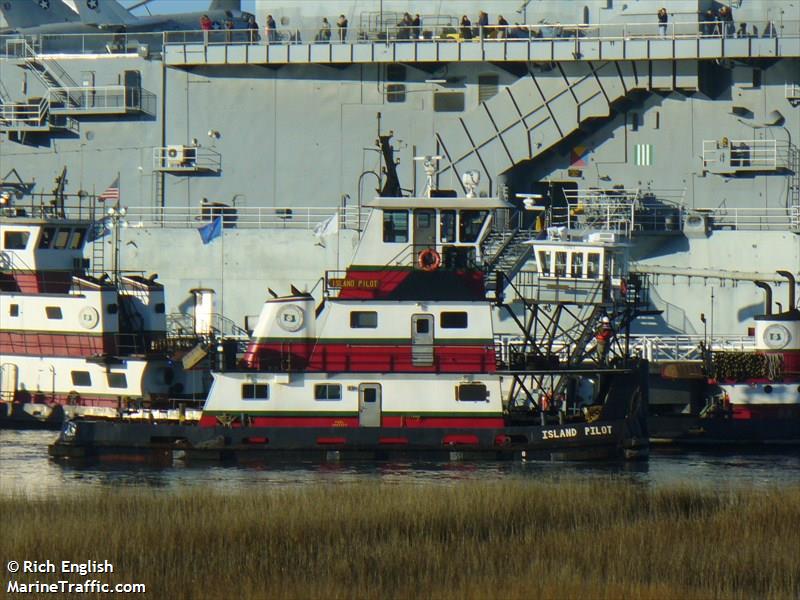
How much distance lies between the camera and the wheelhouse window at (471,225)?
3189 cm

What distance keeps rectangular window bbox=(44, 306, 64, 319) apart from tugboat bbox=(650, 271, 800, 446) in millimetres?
13971

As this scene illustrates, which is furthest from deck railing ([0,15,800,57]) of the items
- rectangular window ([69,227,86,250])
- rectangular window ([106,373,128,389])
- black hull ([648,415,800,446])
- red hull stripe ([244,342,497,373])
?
red hull stripe ([244,342,497,373])

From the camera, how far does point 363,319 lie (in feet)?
103

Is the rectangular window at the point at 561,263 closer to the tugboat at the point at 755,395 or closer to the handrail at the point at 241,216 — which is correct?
the tugboat at the point at 755,395

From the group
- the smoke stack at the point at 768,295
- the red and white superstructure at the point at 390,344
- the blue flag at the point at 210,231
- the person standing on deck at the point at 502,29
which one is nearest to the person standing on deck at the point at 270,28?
the blue flag at the point at 210,231

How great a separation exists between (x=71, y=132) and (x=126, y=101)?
2.05 m

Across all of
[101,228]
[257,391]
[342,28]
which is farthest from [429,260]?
[101,228]

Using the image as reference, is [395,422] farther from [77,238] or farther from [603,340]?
[77,238]

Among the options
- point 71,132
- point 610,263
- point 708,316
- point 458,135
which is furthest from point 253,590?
point 71,132

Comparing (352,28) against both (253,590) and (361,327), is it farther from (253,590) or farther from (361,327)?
(253,590)

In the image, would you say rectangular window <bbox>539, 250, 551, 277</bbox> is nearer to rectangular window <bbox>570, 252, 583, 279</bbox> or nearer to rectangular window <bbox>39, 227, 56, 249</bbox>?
rectangular window <bbox>570, 252, 583, 279</bbox>

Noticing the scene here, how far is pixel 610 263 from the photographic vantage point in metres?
34.6

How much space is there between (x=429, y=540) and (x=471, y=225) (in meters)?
10.6

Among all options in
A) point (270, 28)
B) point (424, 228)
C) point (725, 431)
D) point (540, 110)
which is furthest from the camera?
point (270, 28)
